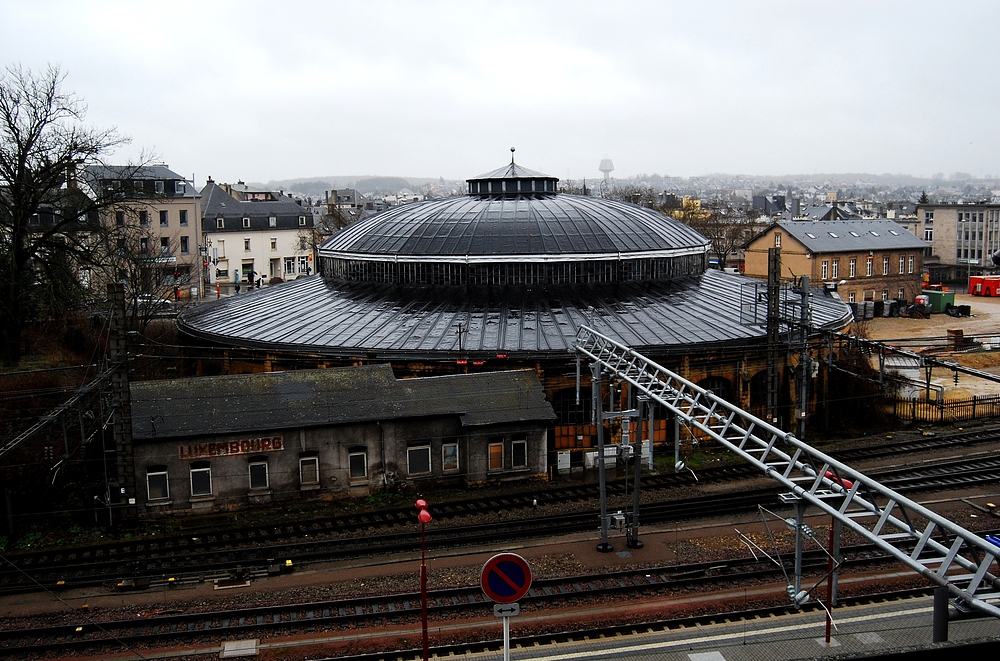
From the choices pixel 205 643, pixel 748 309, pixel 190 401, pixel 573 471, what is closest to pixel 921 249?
pixel 748 309

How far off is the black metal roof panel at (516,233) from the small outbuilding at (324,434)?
1202 centimetres

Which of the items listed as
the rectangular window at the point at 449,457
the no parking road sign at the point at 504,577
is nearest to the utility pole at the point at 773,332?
the rectangular window at the point at 449,457

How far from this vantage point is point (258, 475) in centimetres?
3098

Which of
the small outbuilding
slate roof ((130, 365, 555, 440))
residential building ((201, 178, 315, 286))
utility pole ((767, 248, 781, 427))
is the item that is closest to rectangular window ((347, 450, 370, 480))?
the small outbuilding

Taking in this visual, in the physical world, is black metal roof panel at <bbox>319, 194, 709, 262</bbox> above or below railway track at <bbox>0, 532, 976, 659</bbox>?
above

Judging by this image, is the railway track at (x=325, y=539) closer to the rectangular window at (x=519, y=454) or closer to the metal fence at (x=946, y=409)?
the rectangular window at (x=519, y=454)

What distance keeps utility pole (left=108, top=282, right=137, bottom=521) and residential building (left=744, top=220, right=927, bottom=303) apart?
64.6m

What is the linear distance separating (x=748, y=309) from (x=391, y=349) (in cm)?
1875

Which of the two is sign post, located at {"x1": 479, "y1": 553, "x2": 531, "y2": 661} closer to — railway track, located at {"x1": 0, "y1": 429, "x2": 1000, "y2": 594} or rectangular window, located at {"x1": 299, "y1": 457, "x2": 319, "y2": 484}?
railway track, located at {"x1": 0, "y1": 429, "x2": 1000, "y2": 594}

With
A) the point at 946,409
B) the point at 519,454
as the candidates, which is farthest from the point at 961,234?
the point at 519,454

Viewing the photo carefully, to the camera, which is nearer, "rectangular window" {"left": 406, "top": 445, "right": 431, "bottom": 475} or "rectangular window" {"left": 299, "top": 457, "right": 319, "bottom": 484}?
"rectangular window" {"left": 299, "top": 457, "right": 319, "bottom": 484}

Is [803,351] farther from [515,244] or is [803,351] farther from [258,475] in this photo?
[258,475]

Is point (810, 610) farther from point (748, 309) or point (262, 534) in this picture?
point (748, 309)

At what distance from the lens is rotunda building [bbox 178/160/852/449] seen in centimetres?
3794
